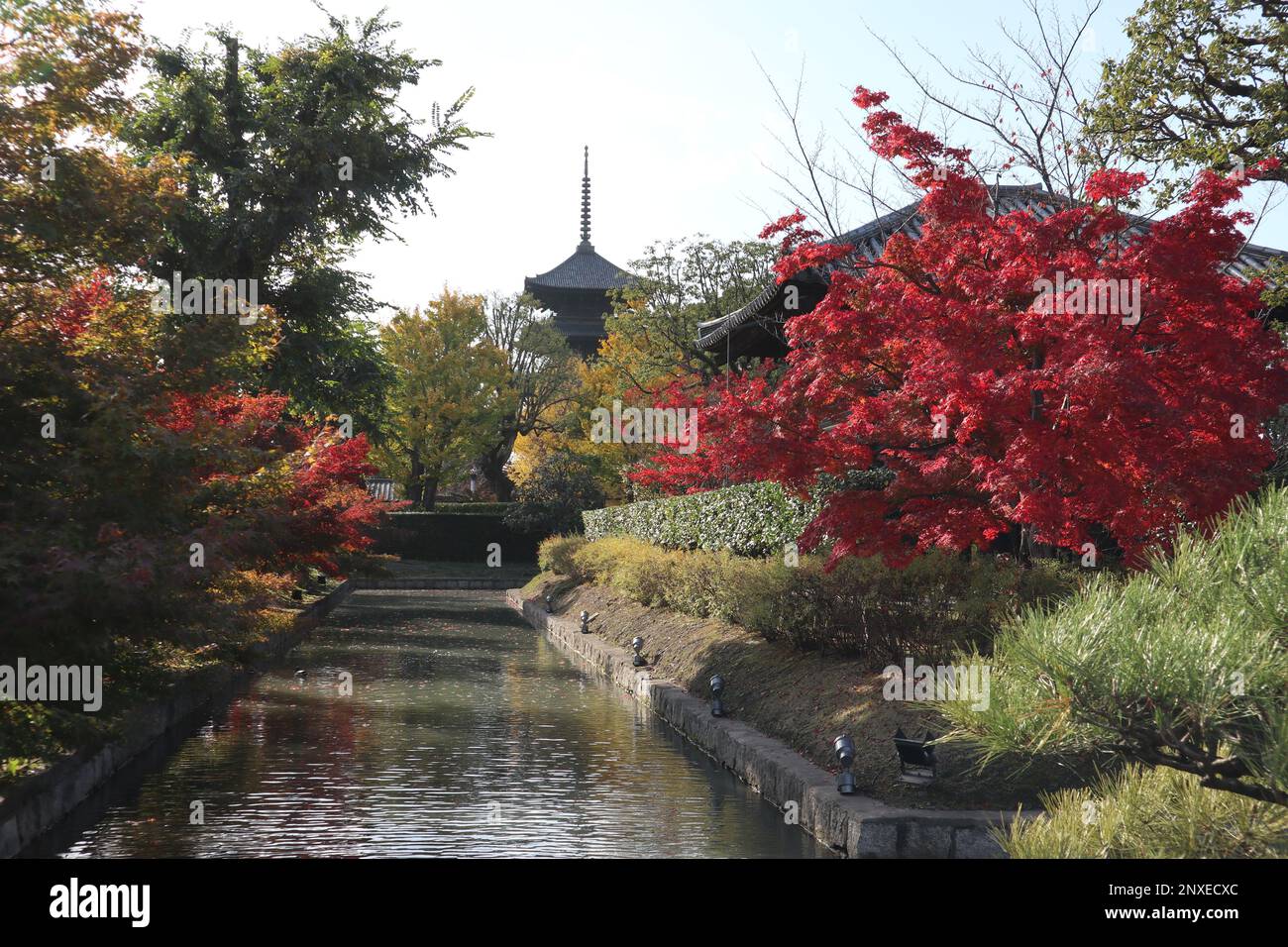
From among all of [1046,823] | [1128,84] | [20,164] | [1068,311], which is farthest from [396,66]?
[1046,823]

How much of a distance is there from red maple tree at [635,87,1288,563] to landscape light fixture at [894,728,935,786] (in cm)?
229

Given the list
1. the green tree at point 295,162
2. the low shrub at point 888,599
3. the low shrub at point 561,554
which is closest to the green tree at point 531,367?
the low shrub at point 561,554

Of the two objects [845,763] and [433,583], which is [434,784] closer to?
[845,763]

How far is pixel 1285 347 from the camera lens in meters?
10.6

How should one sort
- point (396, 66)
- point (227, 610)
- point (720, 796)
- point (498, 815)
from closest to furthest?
1. point (498, 815)
2. point (720, 796)
3. point (227, 610)
4. point (396, 66)

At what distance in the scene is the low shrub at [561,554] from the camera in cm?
3209

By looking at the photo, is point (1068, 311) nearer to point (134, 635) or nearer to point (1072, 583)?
point (1072, 583)

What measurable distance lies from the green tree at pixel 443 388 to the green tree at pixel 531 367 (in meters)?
3.40

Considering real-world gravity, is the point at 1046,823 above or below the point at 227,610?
below

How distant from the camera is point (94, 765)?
9.30 meters

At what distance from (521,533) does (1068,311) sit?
40.4m

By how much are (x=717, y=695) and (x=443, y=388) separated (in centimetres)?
4007

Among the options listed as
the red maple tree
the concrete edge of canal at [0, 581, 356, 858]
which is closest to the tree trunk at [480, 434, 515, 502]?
the concrete edge of canal at [0, 581, 356, 858]

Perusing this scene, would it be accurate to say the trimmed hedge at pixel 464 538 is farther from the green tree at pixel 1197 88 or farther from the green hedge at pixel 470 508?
the green tree at pixel 1197 88
